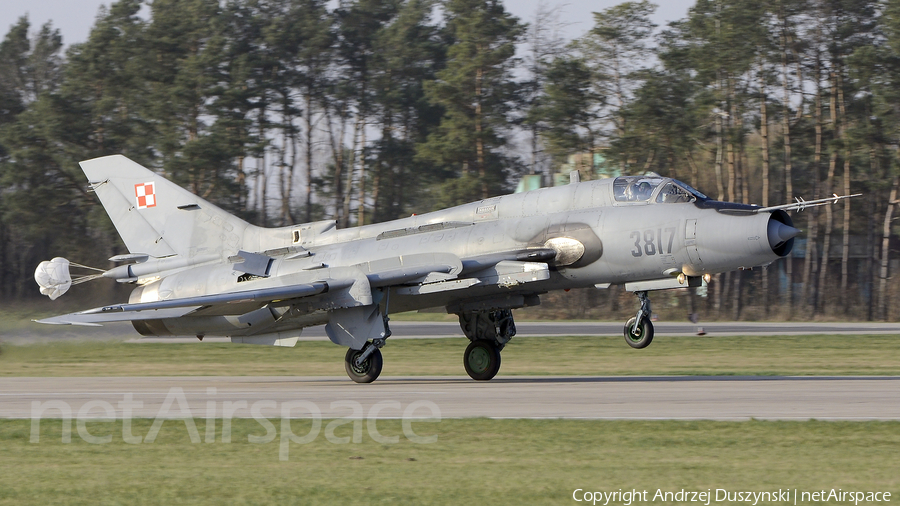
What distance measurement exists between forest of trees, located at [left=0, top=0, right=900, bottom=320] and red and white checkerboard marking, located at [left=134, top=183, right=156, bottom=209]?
99.2 ft

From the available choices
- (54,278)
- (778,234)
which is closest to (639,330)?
(778,234)

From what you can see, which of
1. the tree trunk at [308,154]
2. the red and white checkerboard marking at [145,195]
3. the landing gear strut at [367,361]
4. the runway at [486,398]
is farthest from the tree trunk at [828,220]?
the red and white checkerboard marking at [145,195]

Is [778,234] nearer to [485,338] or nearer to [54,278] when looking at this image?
[485,338]

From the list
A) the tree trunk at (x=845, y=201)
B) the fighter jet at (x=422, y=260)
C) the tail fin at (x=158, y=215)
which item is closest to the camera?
the fighter jet at (x=422, y=260)

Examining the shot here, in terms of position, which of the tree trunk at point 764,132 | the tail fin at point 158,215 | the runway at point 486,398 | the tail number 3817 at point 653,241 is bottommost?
the runway at point 486,398

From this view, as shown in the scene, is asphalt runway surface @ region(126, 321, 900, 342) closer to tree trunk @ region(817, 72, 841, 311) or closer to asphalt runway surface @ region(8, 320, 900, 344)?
asphalt runway surface @ region(8, 320, 900, 344)

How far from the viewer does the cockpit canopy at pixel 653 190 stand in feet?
52.8

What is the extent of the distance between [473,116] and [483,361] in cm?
3582

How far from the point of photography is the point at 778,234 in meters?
15.1

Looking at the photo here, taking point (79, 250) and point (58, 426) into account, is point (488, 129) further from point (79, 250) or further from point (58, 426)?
point (58, 426)

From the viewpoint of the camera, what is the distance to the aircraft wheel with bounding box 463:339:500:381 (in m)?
18.4

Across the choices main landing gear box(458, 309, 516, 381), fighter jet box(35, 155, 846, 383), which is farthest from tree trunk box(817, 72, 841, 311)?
fighter jet box(35, 155, 846, 383)

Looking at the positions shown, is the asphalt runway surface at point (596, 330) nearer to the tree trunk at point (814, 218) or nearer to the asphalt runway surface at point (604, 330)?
the asphalt runway surface at point (604, 330)

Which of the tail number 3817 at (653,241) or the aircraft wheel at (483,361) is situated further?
the aircraft wheel at (483,361)
